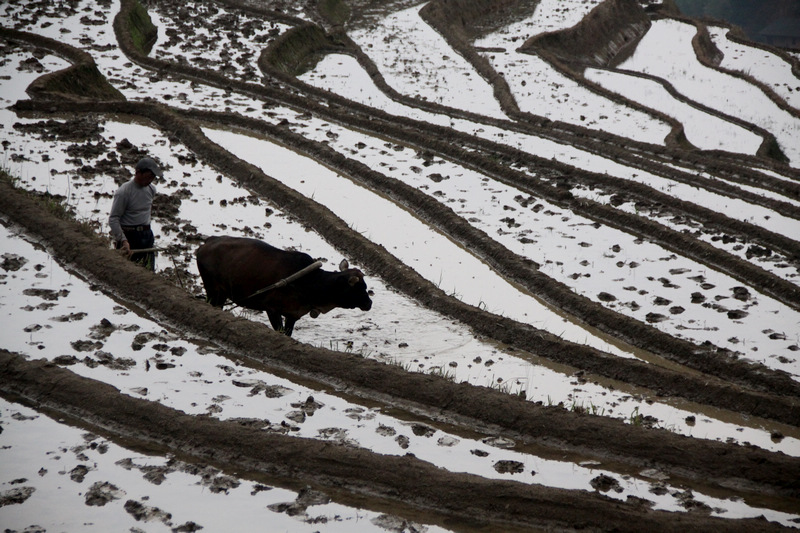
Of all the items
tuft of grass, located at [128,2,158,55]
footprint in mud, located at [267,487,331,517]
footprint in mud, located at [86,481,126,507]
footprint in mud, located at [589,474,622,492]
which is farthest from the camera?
tuft of grass, located at [128,2,158,55]

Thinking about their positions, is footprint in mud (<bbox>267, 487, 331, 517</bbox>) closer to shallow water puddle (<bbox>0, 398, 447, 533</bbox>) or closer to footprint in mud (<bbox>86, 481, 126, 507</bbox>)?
shallow water puddle (<bbox>0, 398, 447, 533</bbox>)

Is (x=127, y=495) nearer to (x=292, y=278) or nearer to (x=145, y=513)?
(x=145, y=513)

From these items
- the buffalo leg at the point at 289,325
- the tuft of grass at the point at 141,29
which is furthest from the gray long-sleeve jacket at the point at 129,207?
the tuft of grass at the point at 141,29

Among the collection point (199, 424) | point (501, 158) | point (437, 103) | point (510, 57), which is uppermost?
point (510, 57)

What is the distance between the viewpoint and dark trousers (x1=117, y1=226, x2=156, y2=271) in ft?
28.4

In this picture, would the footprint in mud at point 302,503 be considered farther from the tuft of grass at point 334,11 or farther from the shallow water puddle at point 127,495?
the tuft of grass at point 334,11

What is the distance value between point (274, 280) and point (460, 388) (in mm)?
2224

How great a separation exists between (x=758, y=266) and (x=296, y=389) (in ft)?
22.8

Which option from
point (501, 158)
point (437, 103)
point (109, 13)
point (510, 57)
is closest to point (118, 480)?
point (501, 158)

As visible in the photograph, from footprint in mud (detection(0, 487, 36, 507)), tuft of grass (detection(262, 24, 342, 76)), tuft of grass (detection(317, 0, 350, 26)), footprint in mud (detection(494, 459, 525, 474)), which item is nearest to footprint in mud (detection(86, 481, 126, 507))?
→ footprint in mud (detection(0, 487, 36, 507))

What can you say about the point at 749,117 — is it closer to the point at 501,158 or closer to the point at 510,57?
the point at 510,57

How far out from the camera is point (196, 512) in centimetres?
518

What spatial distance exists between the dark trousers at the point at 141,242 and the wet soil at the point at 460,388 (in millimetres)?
232

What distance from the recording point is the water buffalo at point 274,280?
8.05m
